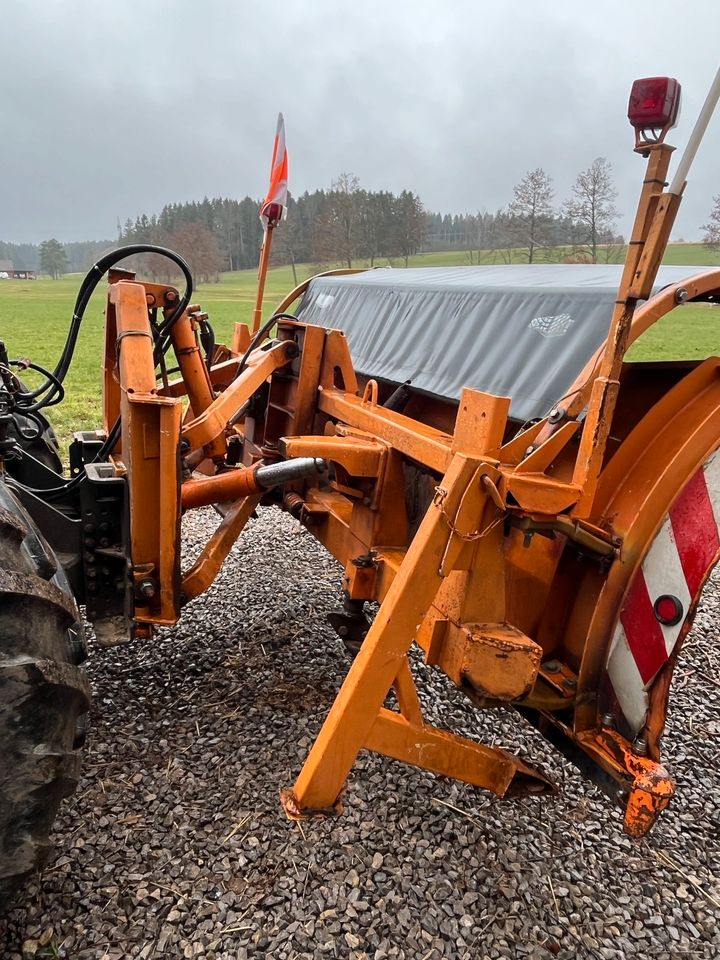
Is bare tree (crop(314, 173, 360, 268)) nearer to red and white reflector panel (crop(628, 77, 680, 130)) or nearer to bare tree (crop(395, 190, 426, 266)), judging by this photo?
bare tree (crop(395, 190, 426, 266))

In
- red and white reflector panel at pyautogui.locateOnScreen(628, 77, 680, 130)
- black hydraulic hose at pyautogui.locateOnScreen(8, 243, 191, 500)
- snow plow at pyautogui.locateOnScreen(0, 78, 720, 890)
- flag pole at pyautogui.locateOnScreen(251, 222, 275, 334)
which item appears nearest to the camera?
red and white reflector panel at pyautogui.locateOnScreen(628, 77, 680, 130)

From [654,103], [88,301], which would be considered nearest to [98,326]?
[88,301]

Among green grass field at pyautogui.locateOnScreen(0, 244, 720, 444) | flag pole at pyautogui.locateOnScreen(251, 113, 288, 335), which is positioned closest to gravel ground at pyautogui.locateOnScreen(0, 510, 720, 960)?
green grass field at pyautogui.locateOnScreen(0, 244, 720, 444)

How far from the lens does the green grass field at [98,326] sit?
8.98 m

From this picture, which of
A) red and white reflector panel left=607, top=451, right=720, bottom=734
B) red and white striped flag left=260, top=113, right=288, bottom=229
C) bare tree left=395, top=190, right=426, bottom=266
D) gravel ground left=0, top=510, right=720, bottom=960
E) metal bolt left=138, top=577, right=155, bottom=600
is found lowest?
gravel ground left=0, top=510, right=720, bottom=960

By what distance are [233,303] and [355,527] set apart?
123 ft

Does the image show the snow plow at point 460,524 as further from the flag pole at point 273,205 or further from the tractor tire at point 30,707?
the flag pole at point 273,205

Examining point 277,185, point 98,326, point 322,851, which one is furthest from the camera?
point 98,326

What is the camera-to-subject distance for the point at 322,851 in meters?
2.35

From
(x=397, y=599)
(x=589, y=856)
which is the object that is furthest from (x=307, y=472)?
(x=589, y=856)

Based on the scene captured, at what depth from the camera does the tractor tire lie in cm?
163

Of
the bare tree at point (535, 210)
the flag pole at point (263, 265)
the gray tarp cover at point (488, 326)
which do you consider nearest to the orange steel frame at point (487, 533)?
the gray tarp cover at point (488, 326)

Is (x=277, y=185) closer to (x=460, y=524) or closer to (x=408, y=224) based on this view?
(x=460, y=524)

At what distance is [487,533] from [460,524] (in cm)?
10
